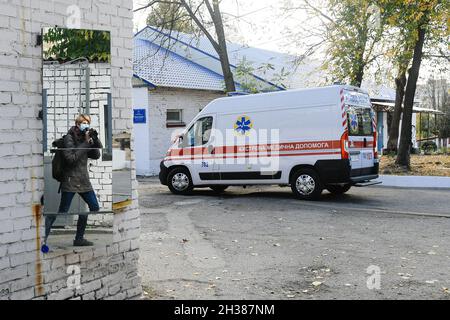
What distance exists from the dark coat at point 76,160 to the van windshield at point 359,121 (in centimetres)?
806

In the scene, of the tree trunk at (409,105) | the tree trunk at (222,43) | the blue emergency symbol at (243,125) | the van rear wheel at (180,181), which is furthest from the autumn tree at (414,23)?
the van rear wheel at (180,181)

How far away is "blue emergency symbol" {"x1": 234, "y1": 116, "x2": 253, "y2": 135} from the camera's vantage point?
40.9 feet

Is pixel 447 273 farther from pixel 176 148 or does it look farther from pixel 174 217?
pixel 176 148

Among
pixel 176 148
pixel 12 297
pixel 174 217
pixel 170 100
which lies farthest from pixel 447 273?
pixel 170 100

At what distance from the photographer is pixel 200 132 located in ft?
Answer: 43.3

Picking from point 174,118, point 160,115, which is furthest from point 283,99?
point 174,118

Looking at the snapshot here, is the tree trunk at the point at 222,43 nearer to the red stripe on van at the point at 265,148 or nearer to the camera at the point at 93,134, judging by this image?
the red stripe on van at the point at 265,148

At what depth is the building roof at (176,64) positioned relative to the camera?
20328 millimetres

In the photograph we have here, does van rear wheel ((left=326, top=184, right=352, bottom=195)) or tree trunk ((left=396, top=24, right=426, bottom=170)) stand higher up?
tree trunk ((left=396, top=24, right=426, bottom=170))

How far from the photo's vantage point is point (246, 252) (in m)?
7.29

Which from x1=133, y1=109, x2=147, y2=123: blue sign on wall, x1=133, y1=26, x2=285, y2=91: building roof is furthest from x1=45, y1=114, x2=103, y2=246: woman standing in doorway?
x1=133, y1=109, x2=147, y2=123: blue sign on wall

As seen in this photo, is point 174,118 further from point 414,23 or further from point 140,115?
point 414,23

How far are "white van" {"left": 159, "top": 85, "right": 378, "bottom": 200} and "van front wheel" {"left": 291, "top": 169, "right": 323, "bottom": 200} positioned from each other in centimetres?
2

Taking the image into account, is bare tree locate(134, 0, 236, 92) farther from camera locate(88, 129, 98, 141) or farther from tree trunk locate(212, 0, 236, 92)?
camera locate(88, 129, 98, 141)
